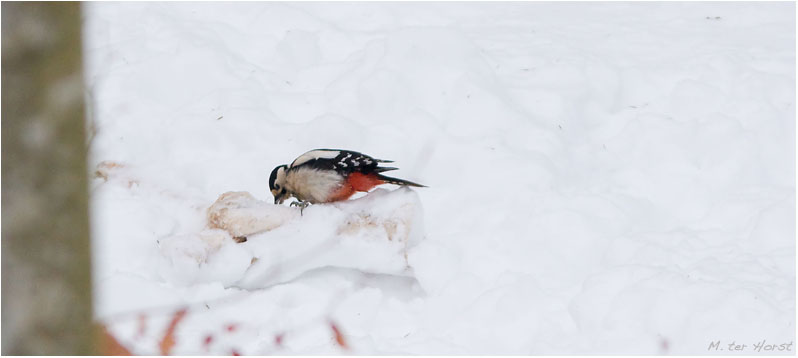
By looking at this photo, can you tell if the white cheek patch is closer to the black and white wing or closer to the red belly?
the black and white wing

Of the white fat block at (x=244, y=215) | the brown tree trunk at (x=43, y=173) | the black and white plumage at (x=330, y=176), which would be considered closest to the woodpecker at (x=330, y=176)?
the black and white plumage at (x=330, y=176)

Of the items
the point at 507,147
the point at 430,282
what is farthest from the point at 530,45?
the point at 430,282

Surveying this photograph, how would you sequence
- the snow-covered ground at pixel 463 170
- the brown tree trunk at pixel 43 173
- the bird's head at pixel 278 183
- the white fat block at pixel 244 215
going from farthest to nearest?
the bird's head at pixel 278 183 < the white fat block at pixel 244 215 < the snow-covered ground at pixel 463 170 < the brown tree trunk at pixel 43 173

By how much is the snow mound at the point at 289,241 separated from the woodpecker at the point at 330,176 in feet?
0.25

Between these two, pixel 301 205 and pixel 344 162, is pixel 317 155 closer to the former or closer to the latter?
pixel 344 162

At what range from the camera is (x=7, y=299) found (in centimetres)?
122

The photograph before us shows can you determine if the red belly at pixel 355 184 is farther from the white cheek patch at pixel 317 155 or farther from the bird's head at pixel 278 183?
the bird's head at pixel 278 183

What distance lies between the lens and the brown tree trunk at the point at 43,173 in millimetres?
1128

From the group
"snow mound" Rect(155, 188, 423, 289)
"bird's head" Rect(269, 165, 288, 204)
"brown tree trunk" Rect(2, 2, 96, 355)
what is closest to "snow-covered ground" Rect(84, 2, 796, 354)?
"snow mound" Rect(155, 188, 423, 289)

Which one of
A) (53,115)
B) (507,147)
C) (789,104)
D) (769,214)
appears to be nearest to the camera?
(53,115)

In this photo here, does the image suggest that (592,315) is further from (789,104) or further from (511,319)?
(789,104)

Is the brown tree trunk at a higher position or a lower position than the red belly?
higher

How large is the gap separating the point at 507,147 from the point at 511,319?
1.39 m

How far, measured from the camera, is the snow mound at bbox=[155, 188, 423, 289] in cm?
370
